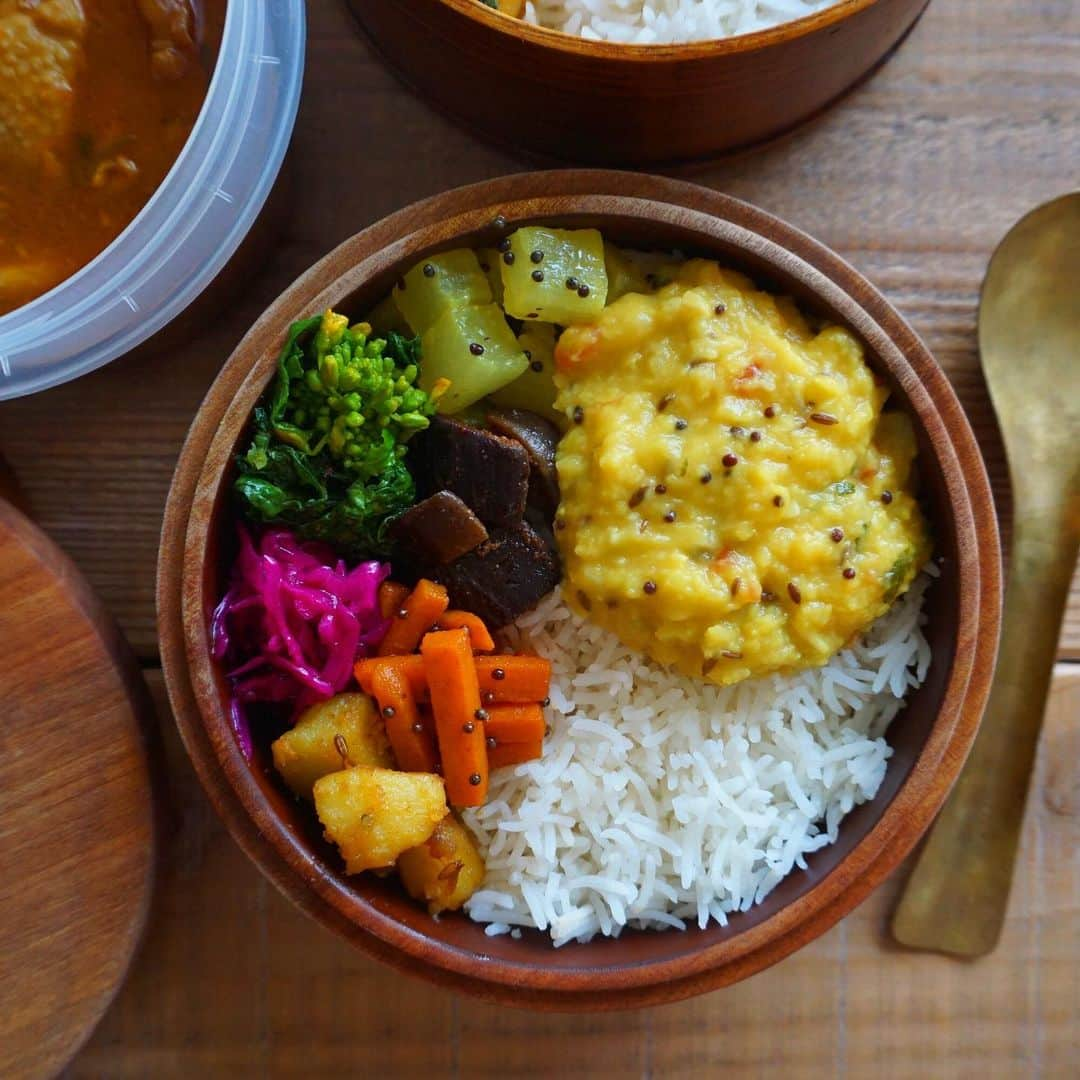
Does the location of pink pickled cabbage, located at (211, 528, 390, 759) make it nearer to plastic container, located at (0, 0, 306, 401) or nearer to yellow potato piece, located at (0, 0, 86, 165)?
plastic container, located at (0, 0, 306, 401)

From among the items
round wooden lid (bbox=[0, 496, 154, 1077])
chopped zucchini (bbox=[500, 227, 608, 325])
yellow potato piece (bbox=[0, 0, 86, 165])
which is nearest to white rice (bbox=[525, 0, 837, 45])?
chopped zucchini (bbox=[500, 227, 608, 325])

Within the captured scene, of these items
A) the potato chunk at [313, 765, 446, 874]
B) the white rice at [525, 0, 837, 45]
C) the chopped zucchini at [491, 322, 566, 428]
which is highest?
the white rice at [525, 0, 837, 45]

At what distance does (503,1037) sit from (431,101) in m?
2.22

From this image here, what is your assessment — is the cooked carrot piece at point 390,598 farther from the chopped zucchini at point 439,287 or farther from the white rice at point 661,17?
the white rice at point 661,17

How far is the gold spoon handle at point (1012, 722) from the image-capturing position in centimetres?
253

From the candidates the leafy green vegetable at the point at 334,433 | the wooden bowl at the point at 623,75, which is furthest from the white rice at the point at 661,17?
the leafy green vegetable at the point at 334,433

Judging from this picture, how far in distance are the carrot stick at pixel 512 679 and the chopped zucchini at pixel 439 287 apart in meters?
0.70

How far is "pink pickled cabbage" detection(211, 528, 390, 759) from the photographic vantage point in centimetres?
223

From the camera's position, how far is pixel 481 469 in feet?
7.32

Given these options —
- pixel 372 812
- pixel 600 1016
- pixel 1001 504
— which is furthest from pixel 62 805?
pixel 1001 504

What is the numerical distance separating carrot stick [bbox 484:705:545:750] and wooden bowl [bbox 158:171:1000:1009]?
1.29ft

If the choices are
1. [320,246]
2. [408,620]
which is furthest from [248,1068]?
[320,246]

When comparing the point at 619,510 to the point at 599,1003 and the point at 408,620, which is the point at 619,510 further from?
the point at 599,1003

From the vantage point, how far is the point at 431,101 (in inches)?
101
